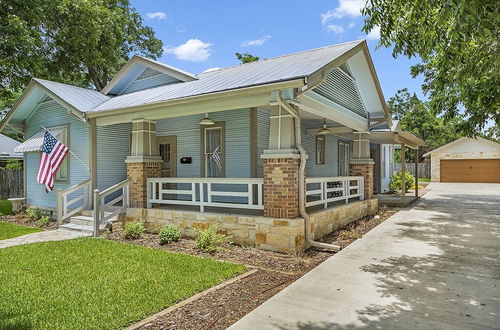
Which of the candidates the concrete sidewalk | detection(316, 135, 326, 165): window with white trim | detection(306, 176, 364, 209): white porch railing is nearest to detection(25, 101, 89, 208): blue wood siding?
the concrete sidewalk

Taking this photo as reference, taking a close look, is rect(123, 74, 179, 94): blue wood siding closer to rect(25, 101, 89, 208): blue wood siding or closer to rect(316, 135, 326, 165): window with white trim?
rect(25, 101, 89, 208): blue wood siding

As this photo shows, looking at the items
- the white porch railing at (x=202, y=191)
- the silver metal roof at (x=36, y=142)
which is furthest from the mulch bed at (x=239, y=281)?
the silver metal roof at (x=36, y=142)

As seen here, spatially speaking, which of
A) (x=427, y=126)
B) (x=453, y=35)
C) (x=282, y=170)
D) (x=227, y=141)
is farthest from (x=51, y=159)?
(x=427, y=126)

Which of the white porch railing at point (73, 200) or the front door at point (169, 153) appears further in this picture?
the front door at point (169, 153)

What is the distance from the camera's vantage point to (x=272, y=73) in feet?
24.2

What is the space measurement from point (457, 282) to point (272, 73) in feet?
16.9

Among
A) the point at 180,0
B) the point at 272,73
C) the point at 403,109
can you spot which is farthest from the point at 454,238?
the point at 403,109

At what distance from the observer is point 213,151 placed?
10.3 metres

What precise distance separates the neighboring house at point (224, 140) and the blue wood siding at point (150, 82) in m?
0.05

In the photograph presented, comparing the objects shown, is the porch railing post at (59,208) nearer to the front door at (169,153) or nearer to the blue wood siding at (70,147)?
the blue wood siding at (70,147)

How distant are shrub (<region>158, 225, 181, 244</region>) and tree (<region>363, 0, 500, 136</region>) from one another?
5.75 meters

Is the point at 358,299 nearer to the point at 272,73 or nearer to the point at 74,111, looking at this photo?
the point at 272,73

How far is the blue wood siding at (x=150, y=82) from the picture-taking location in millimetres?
11615

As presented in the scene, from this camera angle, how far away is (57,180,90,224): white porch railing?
9.86 m
